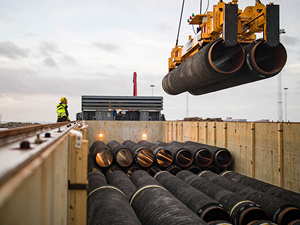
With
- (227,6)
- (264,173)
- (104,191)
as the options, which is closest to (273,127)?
(264,173)

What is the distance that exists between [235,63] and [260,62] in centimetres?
73

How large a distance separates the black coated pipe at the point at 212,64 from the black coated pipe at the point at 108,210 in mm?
3735

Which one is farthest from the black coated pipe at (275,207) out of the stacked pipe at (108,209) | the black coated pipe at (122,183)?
the stacked pipe at (108,209)

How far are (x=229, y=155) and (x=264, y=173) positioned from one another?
179 cm

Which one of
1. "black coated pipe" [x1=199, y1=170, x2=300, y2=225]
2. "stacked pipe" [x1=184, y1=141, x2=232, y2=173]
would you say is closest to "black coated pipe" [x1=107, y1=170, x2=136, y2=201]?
"black coated pipe" [x1=199, y1=170, x2=300, y2=225]

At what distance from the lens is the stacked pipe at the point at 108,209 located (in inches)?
140

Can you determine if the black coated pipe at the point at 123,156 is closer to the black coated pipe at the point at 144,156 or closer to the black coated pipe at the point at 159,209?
the black coated pipe at the point at 144,156

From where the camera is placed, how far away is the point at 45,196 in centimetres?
145

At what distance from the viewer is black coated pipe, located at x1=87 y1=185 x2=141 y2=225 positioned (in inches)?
140

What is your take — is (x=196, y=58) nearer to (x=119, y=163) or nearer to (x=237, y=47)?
(x=237, y=47)

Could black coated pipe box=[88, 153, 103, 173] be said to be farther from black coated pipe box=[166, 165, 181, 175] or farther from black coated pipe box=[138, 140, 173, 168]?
black coated pipe box=[166, 165, 181, 175]

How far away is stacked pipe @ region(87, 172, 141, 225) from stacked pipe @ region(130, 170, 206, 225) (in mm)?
348

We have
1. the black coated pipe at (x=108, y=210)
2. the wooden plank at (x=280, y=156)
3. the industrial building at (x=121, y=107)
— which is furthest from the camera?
the industrial building at (x=121, y=107)

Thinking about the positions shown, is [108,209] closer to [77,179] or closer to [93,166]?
[77,179]
